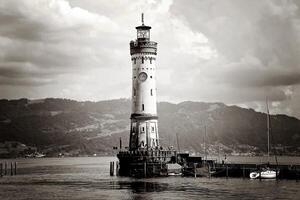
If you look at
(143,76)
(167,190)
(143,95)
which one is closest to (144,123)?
(143,95)

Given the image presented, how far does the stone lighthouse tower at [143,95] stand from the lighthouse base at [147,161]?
6.36 ft

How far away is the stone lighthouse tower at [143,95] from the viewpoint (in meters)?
106

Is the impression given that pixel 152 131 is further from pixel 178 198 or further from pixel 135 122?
pixel 178 198

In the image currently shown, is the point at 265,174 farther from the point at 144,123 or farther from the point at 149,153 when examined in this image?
the point at 144,123

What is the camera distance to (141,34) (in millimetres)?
110500

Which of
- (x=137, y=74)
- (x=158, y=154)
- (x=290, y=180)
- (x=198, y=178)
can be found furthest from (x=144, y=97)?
(x=290, y=180)

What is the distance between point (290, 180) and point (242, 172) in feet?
33.1

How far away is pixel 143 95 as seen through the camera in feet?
352

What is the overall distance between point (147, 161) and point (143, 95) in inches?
524

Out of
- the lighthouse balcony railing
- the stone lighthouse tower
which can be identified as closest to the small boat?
the lighthouse balcony railing

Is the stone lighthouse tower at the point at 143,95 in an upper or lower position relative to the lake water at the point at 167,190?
upper

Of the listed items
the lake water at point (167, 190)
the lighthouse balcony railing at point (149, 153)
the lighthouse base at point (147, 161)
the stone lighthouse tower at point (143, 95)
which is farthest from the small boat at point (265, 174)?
the stone lighthouse tower at point (143, 95)

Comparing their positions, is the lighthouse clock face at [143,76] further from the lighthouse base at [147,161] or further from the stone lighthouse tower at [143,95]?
the lighthouse base at [147,161]

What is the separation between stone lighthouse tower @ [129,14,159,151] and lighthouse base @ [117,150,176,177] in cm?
194
